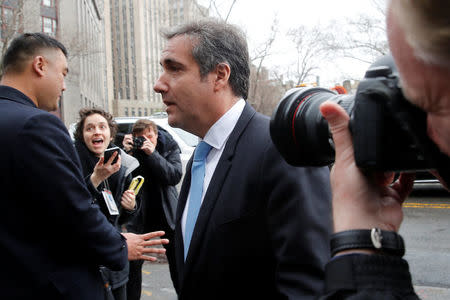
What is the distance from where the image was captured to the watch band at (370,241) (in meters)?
0.87

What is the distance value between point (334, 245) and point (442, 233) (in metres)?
6.23

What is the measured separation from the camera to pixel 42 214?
178 cm

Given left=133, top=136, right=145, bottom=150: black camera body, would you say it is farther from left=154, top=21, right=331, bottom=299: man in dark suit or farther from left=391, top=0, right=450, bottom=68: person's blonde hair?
left=391, top=0, right=450, bottom=68: person's blonde hair

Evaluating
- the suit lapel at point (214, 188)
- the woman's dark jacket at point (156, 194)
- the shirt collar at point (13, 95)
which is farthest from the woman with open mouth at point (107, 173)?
the suit lapel at point (214, 188)

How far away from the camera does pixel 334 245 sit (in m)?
0.90

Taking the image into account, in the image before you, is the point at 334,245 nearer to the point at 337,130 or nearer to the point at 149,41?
the point at 337,130

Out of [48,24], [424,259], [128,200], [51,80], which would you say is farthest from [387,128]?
[48,24]

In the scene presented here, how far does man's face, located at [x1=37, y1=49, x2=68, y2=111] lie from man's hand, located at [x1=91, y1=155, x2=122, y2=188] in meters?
0.75

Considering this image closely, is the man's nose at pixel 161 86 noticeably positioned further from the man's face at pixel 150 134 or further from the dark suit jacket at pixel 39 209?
the man's face at pixel 150 134

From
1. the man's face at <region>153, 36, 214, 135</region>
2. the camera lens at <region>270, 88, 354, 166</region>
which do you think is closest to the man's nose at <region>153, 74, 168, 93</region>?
the man's face at <region>153, 36, 214, 135</region>

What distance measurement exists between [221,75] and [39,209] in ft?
3.45

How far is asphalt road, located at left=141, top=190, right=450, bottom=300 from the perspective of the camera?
14.1 ft

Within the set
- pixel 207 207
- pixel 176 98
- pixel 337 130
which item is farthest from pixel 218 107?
pixel 337 130

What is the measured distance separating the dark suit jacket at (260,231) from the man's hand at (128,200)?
1849mm
